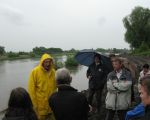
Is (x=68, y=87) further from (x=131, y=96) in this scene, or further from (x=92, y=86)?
(x=92, y=86)

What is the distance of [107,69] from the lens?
8.10 meters

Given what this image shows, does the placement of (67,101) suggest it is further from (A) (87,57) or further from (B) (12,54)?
(B) (12,54)

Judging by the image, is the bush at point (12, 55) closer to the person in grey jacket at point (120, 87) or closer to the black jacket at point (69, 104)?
the person in grey jacket at point (120, 87)

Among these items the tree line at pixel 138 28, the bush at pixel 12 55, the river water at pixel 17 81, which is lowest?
the river water at pixel 17 81

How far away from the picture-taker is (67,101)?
13.1 ft

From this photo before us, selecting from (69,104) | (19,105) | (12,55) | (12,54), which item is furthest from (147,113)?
(12,54)

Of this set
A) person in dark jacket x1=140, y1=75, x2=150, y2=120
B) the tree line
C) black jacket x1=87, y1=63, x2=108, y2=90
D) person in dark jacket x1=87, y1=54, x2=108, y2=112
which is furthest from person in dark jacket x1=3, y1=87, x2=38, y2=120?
the tree line

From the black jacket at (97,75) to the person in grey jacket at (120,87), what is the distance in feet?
7.92

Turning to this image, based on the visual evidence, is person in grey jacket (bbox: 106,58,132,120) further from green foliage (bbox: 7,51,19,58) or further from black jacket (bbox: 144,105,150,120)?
green foliage (bbox: 7,51,19,58)

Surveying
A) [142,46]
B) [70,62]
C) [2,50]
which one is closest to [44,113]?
[70,62]

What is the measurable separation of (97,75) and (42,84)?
291 cm

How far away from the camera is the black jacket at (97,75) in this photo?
8.10 meters

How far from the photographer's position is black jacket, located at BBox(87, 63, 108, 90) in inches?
319

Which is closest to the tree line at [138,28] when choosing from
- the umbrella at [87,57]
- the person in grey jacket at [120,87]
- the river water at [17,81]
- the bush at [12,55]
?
the river water at [17,81]
